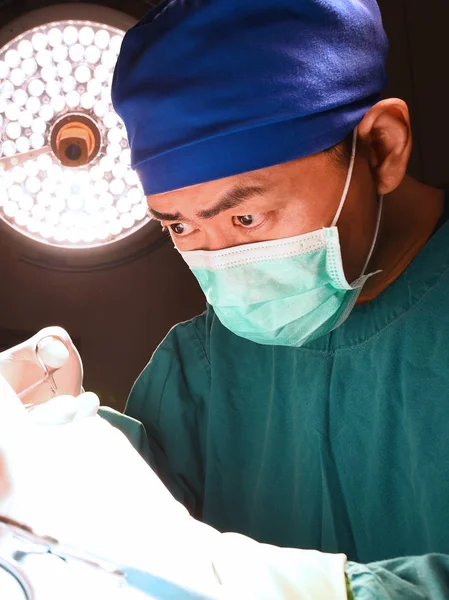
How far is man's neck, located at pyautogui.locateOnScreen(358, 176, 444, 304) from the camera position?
3.76 ft

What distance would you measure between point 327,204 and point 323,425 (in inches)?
16.1

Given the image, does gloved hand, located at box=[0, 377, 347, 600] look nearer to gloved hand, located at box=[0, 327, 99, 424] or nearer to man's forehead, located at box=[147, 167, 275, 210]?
gloved hand, located at box=[0, 327, 99, 424]

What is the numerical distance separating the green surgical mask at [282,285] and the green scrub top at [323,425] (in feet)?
0.34

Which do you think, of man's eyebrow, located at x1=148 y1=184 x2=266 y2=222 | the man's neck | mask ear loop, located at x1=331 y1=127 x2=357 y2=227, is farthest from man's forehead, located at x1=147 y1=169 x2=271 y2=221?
the man's neck

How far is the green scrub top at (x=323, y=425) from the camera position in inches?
42.1

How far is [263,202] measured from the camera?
0.99m

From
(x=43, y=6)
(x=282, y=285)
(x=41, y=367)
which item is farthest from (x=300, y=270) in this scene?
(x=43, y=6)

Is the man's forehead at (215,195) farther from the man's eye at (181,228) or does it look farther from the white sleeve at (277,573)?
the white sleeve at (277,573)

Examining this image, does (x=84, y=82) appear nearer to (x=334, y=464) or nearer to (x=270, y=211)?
(x=270, y=211)

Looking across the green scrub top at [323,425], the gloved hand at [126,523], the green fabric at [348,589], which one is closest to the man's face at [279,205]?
the green scrub top at [323,425]

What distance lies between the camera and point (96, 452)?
80 centimetres

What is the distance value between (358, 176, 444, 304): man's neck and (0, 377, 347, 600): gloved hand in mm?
546

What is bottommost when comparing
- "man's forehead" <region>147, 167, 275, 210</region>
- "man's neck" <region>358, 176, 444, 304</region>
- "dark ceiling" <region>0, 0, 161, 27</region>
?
"man's neck" <region>358, 176, 444, 304</region>

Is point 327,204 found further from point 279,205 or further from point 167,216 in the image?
point 167,216
